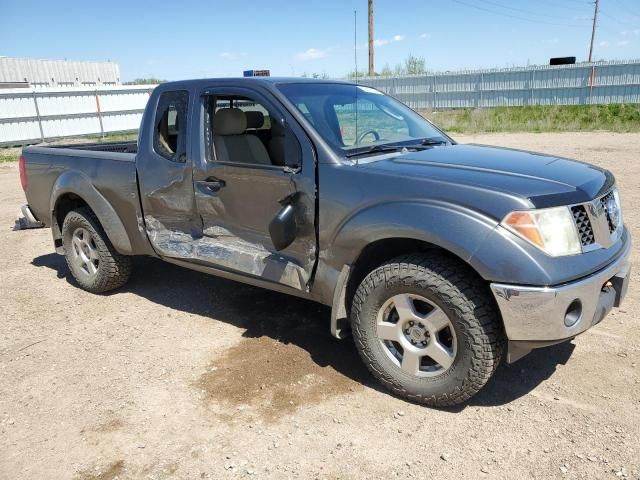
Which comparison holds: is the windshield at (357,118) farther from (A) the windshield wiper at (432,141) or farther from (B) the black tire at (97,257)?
(B) the black tire at (97,257)

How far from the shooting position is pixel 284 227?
3320 millimetres

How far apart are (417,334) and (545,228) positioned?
3.05ft

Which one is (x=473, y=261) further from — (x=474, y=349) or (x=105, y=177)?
(x=105, y=177)

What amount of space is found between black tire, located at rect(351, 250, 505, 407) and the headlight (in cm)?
38

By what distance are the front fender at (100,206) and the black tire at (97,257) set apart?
0.18 meters

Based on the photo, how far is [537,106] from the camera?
27953 mm

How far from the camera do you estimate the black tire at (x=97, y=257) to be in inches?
192

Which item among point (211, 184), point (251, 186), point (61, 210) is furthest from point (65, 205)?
point (251, 186)

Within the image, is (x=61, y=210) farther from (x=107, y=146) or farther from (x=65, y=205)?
(x=107, y=146)

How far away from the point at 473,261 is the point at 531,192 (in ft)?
1.53

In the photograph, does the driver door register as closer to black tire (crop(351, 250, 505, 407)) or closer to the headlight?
black tire (crop(351, 250, 505, 407))

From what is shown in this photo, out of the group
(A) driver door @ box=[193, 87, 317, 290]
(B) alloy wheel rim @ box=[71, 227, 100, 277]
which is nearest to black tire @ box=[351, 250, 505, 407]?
(A) driver door @ box=[193, 87, 317, 290]

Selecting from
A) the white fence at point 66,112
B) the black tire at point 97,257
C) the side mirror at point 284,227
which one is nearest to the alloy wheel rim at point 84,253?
the black tire at point 97,257

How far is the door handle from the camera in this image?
12.5 ft
